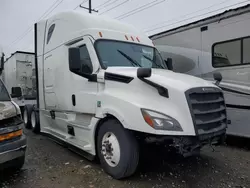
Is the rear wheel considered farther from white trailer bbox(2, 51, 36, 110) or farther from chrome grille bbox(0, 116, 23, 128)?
chrome grille bbox(0, 116, 23, 128)

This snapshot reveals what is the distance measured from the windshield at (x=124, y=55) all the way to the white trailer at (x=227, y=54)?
1.66 metres

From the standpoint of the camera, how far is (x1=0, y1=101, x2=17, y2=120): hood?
385 centimetres

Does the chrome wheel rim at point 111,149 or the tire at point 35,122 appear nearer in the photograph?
the chrome wheel rim at point 111,149

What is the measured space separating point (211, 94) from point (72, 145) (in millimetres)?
3220

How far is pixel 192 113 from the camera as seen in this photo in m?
3.82

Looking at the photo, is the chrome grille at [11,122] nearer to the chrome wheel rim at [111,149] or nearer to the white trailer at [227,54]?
the chrome wheel rim at [111,149]

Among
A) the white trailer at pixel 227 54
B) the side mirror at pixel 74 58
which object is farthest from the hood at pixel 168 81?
the white trailer at pixel 227 54

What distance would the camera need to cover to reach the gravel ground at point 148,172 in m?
4.15

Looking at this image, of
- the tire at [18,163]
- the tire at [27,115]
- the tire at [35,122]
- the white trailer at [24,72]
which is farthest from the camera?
the white trailer at [24,72]

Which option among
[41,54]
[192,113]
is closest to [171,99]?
[192,113]

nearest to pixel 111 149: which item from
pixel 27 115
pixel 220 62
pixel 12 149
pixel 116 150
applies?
pixel 116 150

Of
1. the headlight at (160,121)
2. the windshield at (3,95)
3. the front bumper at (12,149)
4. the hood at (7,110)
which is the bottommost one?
the front bumper at (12,149)

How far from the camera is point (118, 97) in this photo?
168 inches

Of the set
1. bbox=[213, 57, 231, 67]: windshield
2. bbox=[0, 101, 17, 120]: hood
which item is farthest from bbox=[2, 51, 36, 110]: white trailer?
bbox=[213, 57, 231, 67]: windshield
